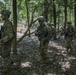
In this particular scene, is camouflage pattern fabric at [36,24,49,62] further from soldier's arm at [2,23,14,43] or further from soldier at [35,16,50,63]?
soldier's arm at [2,23,14,43]

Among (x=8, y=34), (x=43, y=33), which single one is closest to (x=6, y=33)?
(x=8, y=34)

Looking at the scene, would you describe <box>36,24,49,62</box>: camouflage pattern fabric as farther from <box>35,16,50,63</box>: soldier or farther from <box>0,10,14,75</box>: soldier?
<box>0,10,14,75</box>: soldier

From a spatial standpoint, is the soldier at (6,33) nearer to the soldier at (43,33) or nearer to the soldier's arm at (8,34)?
the soldier's arm at (8,34)

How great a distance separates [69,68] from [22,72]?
69.6 inches

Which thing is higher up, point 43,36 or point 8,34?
point 8,34

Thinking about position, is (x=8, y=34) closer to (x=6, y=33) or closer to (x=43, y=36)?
(x=6, y=33)

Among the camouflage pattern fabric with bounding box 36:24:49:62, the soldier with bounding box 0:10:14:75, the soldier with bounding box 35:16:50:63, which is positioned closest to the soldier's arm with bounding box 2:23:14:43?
the soldier with bounding box 0:10:14:75

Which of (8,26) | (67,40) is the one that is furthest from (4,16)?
(67,40)

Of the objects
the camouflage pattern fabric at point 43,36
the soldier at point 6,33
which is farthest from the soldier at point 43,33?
the soldier at point 6,33

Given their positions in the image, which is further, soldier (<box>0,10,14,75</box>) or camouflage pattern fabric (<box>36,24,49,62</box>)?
camouflage pattern fabric (<box>36,24,49,62</box>)

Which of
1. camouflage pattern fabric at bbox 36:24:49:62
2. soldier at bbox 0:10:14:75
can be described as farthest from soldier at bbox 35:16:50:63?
soldier at bbox 0:10:14:75

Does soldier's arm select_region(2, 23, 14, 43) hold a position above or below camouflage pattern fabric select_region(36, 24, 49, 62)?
above

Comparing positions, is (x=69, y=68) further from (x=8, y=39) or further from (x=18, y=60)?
(x=8, y=39)

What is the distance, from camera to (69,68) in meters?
8.40
